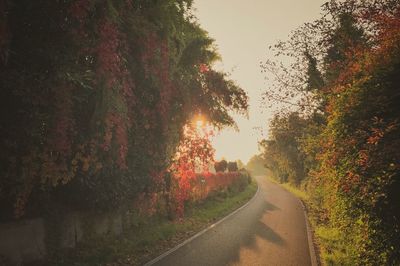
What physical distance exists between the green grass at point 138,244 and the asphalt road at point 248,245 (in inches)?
29.8

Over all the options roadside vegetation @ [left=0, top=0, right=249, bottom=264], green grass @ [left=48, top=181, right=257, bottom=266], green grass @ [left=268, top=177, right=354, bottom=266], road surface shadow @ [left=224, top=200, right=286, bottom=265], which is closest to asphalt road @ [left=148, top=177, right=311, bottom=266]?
road surface shadow @ [left=224, top=200, right=286, bottom=265]

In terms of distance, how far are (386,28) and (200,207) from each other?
49.8 ft

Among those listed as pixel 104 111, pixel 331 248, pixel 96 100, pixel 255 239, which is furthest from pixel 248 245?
pixel 96 100

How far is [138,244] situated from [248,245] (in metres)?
3.49

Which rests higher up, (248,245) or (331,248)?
(248,245)

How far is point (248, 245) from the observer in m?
11.5

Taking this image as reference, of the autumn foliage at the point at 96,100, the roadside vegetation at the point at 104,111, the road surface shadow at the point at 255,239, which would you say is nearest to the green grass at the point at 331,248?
the road surface shadow at the point at 255,239

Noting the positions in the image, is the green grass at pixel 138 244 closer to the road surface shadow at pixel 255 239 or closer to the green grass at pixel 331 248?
the road surface shadow at pixel 255 239

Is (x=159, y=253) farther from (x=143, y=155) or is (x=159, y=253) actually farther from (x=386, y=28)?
(x=386, y=28)

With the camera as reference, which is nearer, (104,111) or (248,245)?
(104,111)

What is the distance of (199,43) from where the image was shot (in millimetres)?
15352

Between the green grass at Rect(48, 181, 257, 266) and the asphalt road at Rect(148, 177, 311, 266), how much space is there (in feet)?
2.49

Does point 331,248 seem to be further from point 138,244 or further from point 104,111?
point 104,111

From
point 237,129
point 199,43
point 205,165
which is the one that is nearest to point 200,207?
point 237,129
